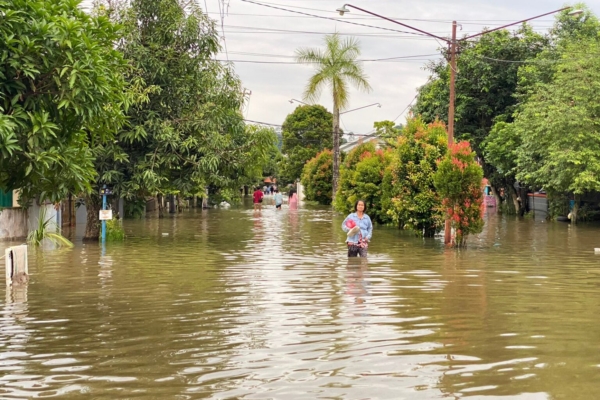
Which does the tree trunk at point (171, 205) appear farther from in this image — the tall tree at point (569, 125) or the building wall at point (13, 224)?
the building wall at point (13, 224)

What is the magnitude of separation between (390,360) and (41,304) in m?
5.98

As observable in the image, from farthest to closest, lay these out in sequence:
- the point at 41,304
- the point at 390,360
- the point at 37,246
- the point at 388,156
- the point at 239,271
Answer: the point at 388,156 < the point at 37,246 < the point at 239,271 < the point at 41,304 < the point at 390,360

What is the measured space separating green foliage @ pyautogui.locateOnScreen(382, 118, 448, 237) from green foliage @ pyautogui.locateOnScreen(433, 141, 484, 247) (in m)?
3.32

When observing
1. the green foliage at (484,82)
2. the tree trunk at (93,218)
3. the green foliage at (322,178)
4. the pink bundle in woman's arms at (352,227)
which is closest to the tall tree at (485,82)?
the green foliage at (484,82)

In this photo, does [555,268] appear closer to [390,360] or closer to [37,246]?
[390,360]

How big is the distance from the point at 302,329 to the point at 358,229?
7176 mm

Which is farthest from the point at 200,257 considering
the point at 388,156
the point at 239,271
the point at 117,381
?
the point at 388,156

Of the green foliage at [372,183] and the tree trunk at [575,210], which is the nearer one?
the green foliage at [372,183]

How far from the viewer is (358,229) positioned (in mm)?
15984

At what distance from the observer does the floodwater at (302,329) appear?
21.3 feet

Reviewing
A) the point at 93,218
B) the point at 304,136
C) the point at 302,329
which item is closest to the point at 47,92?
the point at 302,329

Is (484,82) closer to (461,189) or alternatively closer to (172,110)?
(461,189)

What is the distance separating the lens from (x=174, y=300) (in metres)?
11.4

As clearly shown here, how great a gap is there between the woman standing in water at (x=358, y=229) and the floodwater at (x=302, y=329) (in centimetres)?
41
